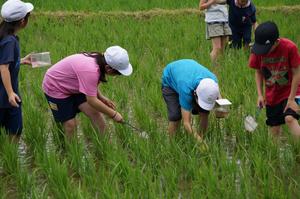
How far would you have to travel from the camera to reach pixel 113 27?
305 inches

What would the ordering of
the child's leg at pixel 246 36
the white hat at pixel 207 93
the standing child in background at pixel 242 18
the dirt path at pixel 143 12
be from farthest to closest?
1. the dirt path at pixel 143 12
2. the child's leg at pixel 246 36
3. the standing child in background at pixel 242 18
4. the white hat at pixel 207 93

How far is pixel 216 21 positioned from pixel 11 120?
291cm

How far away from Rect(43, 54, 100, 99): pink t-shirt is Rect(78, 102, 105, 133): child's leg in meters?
0.11

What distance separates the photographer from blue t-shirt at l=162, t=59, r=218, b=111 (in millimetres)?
3195

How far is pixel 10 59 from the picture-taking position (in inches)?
122

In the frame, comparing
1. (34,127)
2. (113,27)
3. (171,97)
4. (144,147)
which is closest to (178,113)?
(171,97)

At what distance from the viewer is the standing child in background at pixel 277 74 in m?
3.16

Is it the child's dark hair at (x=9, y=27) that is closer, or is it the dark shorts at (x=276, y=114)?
the child's dark hair at (x=9, y=27)

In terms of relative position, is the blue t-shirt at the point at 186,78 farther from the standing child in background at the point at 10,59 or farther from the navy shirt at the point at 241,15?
the navy shirt at the point at 241,15

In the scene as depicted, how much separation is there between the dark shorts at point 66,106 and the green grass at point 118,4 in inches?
234

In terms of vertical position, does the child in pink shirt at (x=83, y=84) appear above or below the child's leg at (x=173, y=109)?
above

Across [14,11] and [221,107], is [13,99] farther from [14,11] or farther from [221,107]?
[221,107]

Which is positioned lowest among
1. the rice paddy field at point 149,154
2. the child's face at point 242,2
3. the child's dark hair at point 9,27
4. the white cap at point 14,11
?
the rice paddy field at point 149,154

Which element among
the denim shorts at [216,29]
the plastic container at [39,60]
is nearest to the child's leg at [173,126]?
the plastic container at [39,60]
